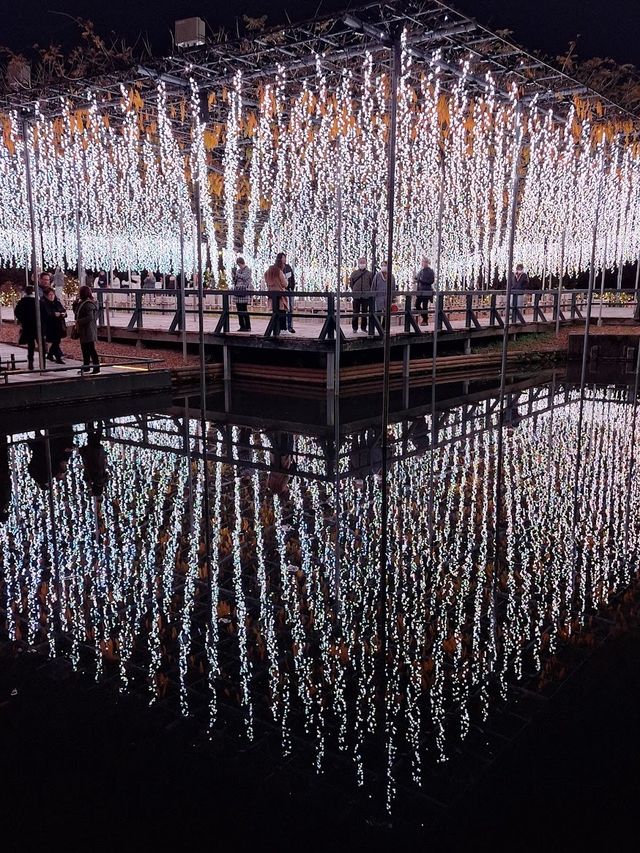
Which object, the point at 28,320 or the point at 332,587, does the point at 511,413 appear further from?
the point at 28,320

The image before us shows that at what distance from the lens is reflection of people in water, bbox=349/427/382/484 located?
22.3 feet

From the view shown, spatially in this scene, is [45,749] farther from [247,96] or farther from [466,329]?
[247,96]

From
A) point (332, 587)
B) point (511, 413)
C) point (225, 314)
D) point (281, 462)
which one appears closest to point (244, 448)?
point (281, 462)

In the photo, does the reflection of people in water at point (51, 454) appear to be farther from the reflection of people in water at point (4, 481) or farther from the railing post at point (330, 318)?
the railing post at point (330, 318)

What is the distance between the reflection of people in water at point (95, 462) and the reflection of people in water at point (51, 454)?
0.57 feet

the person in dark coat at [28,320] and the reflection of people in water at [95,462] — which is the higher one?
the person in dark coat at [28,320]

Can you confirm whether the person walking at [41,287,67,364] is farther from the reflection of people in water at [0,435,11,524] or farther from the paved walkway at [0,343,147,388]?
the reflection of people in water at [0,435,11,524]

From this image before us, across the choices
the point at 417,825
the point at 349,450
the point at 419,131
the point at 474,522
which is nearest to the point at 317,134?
the point at 419,131

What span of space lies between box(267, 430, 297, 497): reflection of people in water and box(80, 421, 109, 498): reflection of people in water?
141cm

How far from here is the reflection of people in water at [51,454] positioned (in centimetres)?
656

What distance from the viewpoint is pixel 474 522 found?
5262 mm

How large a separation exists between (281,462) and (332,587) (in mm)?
3086

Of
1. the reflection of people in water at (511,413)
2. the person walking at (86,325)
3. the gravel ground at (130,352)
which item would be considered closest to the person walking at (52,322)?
the person walking at (86,325)

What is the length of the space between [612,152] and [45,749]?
19.4 m
